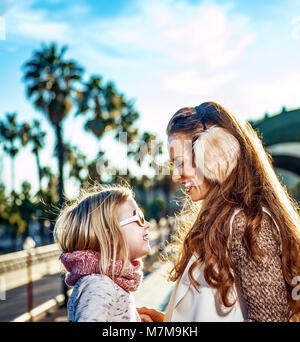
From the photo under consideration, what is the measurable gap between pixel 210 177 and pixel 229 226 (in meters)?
0.27

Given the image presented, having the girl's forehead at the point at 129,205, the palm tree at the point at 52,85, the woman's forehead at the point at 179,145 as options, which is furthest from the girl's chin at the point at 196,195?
the palm tree at the point at 52,85

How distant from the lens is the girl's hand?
82.8 inches

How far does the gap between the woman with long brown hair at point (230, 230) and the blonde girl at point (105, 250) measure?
0.77ft

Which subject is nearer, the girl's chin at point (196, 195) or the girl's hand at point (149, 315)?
the girl's chin at point (196, 195)

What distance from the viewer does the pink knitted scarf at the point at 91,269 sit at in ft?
6.03

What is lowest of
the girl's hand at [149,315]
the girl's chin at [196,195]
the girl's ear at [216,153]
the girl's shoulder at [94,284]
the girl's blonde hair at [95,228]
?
the girl's hand at [149,315]

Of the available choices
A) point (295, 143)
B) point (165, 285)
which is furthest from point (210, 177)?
point (295, 143)

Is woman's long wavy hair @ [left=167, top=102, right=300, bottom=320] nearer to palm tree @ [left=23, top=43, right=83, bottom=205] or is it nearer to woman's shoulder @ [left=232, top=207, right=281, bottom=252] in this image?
woman's shoulder @ [left=232, top=207, right=281, bottom=252]

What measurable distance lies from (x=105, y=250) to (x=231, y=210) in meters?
0.67

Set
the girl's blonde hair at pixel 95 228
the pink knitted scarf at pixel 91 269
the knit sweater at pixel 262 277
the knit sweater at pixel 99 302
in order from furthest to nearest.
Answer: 1. the girl's blonde hair at pixel 95 228
2. the pink knitted scarf at pixel 91 269
3. the knit sweater at pixel 99 302
4. the knit sweater at pixel 262 277

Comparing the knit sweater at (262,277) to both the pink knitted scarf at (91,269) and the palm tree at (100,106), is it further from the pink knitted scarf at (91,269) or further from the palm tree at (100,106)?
the palm tree at (100,106)

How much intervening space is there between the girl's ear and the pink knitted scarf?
1.97 ft

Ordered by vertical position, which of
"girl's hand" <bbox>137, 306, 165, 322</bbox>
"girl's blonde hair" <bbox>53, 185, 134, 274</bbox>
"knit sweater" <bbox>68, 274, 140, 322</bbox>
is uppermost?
"girl's blonde hair" <bbox>53, 185, 134, 274</bbox>

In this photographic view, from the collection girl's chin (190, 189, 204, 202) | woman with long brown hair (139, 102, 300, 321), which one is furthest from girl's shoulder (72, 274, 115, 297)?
girl's chin (190, 189, 204, 202)
